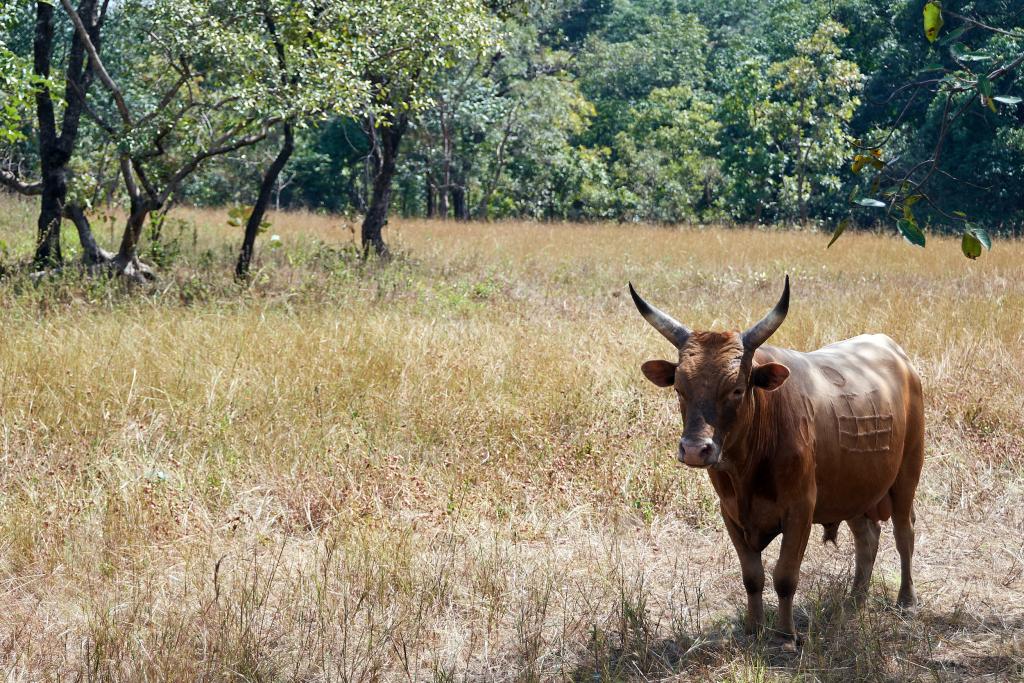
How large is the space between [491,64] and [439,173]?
4.77 meters

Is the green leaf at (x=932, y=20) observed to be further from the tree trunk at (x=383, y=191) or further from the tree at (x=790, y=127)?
the tree at (x=790, y=127)

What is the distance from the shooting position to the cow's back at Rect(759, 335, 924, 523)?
170 inches

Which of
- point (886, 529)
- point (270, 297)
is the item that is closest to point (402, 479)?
point (886, 529)

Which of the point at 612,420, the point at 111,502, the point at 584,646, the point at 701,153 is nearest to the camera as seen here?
the point at 584,646

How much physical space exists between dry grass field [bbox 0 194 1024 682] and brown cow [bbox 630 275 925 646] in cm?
35

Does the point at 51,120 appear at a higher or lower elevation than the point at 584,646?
higher

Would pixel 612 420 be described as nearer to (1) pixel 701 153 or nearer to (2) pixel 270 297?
(2) pixel 270 297

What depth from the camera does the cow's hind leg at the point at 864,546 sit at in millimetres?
4883

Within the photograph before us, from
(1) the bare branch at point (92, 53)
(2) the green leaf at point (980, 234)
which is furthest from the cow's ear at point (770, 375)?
(1) the bare branch at point (92, 53)

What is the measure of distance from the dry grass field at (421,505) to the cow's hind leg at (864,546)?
0.09 metres

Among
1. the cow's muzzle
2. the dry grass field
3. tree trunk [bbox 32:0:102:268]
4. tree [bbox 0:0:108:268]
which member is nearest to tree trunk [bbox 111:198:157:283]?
tree [bbox 0:0:108:268]

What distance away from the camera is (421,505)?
5797 mm

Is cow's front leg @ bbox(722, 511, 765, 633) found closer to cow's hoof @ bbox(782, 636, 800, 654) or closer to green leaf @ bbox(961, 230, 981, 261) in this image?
cow's hoof @ bbox(782, 636, 800, 654)

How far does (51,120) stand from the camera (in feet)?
40.4
